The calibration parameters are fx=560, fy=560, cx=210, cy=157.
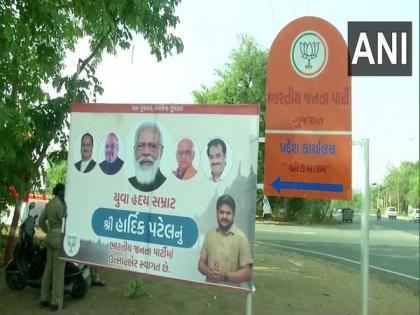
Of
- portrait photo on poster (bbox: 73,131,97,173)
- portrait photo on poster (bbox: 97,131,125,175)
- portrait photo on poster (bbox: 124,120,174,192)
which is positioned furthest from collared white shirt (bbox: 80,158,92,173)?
portrait photo on poster (bbox: 124,120,174,192)

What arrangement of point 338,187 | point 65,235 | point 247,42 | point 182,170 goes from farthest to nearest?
1. point 247,42
2. point 65,235
3. point 182,170
4. point 338,187

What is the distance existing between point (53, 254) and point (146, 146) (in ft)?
7.35

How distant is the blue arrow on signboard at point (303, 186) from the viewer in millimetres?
4891

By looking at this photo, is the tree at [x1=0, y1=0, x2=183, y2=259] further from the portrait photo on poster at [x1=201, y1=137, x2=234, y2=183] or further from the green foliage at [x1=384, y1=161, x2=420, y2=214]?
the green foliage at [x1=384, y1=161, x2=420, y2=214]

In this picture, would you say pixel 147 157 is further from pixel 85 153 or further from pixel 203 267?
pixel 203 267

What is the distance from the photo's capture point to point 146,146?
5.79m

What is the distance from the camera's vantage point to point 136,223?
225 inches

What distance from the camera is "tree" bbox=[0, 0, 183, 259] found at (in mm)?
6270

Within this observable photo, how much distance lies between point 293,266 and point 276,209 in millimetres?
26732

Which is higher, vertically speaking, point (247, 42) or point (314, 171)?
point (247, 42)

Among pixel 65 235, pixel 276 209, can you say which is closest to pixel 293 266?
pixel 65 235

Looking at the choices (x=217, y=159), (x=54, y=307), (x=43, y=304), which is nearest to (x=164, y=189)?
(x=217, y=159)

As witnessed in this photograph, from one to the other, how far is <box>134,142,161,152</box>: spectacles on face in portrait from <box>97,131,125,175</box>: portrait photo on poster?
0.65 feet

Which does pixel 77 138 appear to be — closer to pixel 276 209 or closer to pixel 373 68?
pixel 373 68
